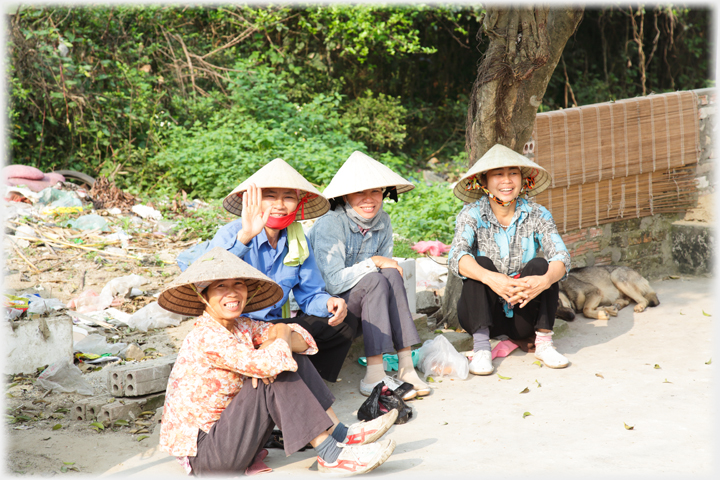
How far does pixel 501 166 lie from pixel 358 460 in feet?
7.51

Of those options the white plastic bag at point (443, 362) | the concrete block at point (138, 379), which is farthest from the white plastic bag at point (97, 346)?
the white plastic bag at point (443, 362)

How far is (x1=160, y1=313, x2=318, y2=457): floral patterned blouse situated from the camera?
2730mm

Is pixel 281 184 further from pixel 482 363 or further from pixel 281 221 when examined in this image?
pixel 482 363

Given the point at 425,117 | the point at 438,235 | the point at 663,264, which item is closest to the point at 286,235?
the point at 438,235

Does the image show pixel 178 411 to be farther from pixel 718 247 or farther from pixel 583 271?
pixel 718 247

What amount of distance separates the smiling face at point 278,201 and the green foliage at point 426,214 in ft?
9.53

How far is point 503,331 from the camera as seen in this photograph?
4.54 metres

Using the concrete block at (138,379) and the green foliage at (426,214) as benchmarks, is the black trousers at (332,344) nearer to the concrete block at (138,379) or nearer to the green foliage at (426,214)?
the concrete block at (138,379)

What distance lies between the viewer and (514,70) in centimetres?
451

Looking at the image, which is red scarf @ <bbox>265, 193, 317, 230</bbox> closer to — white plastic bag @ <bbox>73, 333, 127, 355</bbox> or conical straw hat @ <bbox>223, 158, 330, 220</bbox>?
conical straw hat @ <bbox>223, 158, 330, 220</bbox>

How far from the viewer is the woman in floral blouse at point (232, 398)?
108 inches

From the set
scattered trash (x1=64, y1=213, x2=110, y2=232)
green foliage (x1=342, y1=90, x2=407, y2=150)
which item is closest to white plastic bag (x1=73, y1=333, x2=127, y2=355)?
scattered trash (x1=64, y1=213, x2=110, y2=232)

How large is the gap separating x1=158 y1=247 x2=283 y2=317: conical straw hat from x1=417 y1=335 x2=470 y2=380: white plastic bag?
54.6 inches

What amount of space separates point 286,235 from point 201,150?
5029 millimetres
